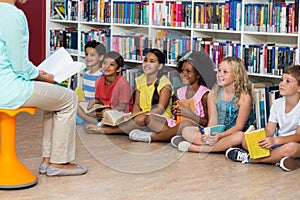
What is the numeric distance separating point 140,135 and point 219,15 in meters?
1.13

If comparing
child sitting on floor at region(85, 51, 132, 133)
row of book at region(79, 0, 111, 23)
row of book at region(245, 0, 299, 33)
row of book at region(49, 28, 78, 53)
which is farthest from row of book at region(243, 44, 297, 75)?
row of book at region(49, 28, 78, 53)

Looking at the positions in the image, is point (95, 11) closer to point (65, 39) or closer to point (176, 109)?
point (65, 39)

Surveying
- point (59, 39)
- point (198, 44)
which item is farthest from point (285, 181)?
point (59, 39)

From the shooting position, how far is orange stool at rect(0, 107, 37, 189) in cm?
311

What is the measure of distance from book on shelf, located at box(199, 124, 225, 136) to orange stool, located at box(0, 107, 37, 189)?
130cm

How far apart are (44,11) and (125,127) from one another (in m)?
2.33

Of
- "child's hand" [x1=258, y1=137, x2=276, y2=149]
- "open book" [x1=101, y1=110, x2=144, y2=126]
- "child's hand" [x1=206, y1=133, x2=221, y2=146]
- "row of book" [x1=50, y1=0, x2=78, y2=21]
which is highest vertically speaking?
"row of book" [x1=50, y1=0, x2=78, y2=21]

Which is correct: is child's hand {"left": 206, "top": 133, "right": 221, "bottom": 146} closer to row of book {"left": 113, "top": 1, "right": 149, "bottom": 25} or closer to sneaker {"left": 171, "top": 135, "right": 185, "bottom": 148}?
sneaker {"left": 171, "top": 135, "right": 185, "bottom": 148}

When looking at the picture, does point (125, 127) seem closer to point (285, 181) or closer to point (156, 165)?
point (156, 165)

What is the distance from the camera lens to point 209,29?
4.81 m

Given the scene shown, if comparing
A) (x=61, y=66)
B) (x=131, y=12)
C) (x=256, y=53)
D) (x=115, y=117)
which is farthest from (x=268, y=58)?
(x=61, y=66)

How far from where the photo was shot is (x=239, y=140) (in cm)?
393

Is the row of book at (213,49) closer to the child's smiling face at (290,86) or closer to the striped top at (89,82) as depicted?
the striped top at (89,82)

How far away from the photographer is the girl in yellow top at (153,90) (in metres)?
3.92
